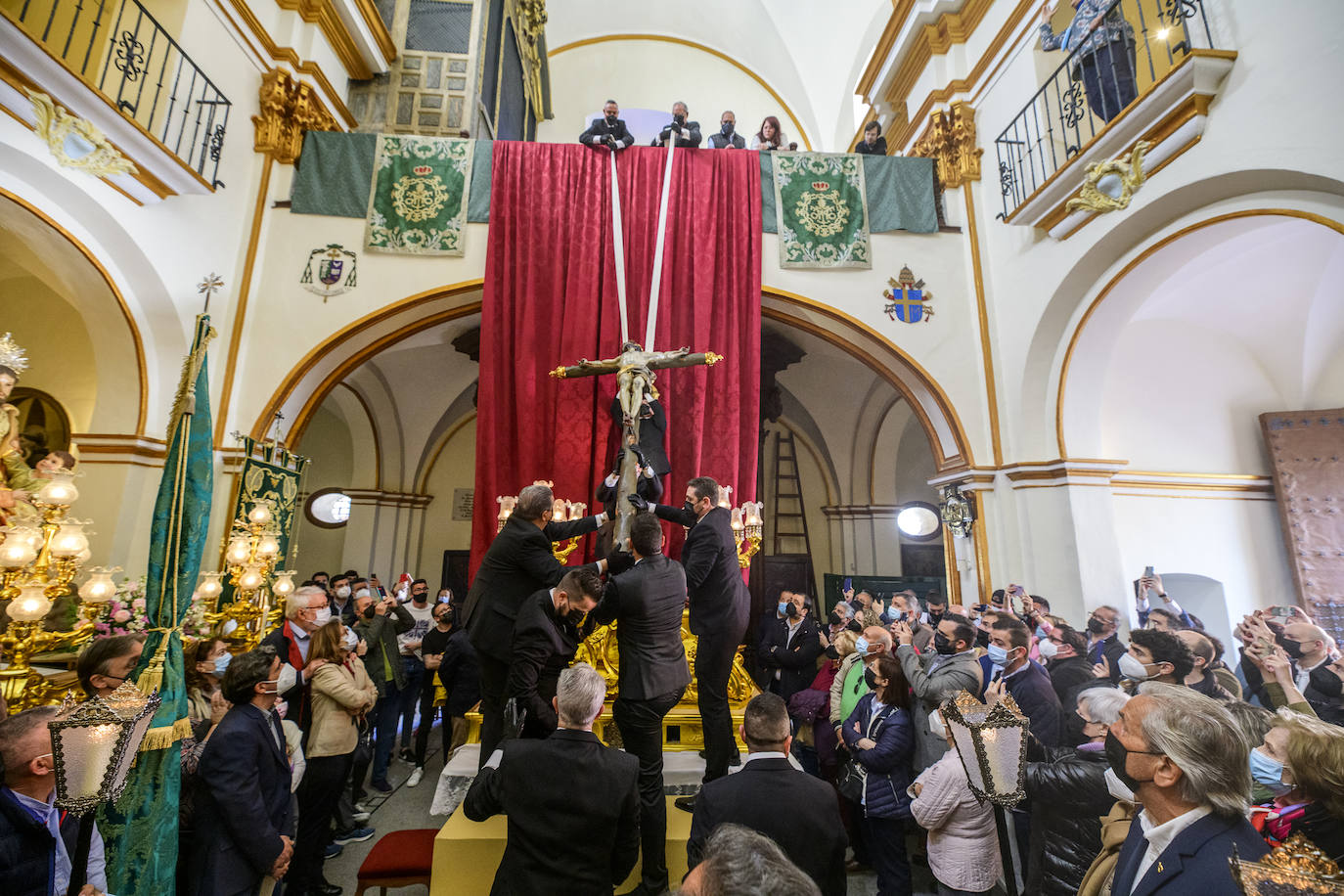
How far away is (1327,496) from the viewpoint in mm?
5988

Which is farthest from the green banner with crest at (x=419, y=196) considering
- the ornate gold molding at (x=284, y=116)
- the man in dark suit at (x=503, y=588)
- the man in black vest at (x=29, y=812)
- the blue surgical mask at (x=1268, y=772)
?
the blue surgical mask at (x=1268, y=772)

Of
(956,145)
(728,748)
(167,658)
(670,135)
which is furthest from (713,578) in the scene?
(956,145)

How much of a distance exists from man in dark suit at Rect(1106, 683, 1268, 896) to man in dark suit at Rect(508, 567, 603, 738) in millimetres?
1850

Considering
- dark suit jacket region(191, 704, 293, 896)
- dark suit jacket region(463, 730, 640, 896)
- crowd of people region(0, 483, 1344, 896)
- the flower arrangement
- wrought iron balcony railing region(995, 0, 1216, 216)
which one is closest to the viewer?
crowd of people region(0, 483, 1344, 896)

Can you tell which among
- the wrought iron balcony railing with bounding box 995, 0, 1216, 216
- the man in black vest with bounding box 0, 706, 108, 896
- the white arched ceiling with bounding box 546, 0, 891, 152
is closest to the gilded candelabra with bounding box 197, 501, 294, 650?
the man in black vest with bounding box 0, 706, 108, 896

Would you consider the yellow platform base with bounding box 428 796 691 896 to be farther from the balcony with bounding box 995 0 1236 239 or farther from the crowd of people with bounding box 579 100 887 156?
the crowd of people with bounding box 579 100 887 156

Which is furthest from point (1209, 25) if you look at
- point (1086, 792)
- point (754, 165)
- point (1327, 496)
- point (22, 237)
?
point (22, 237)

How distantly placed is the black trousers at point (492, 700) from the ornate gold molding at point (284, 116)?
20.2 ft

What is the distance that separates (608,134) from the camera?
7.01 metres

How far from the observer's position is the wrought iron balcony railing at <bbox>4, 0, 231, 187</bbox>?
4.64 metres

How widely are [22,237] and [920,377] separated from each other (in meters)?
7.75

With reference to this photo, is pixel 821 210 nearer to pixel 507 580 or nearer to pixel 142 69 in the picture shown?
pixel 507 580

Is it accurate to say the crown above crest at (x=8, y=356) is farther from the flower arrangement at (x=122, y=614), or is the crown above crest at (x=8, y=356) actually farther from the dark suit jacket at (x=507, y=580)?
the dark suit jacket at (x=507, y=580)

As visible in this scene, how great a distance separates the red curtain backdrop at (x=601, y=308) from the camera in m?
6.44
